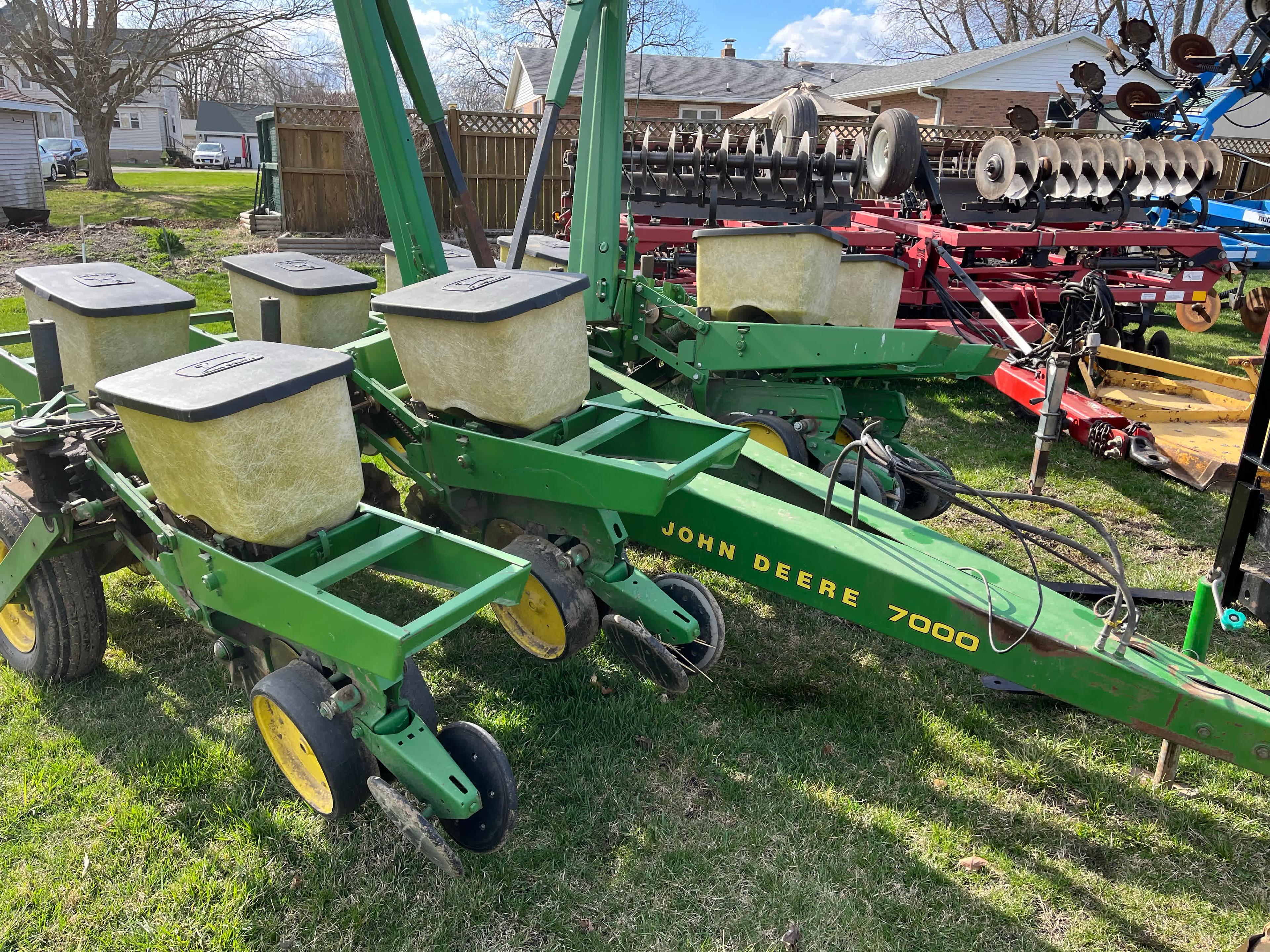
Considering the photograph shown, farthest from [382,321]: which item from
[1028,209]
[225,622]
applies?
[1028,209]

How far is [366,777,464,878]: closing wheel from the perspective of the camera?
2312 mm

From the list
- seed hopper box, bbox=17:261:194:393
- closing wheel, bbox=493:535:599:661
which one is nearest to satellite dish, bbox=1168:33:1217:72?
closing wheel, bbox=493:535:599:661

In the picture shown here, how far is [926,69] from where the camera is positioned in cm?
2794

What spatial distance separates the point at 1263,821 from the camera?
2930 mm

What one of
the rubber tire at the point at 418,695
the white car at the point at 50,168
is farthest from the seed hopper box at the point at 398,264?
the white car at the point at 50,168

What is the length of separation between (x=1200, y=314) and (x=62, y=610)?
11093mm

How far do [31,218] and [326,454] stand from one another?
17394mm

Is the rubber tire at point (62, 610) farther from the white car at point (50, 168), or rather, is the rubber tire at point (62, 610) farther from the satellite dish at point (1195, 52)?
the white car at point (50, 168)

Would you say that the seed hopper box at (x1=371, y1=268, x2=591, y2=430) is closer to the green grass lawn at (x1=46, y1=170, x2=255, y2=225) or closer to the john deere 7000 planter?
the john deere 7000 planter

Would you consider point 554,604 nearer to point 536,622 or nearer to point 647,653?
point 536,622

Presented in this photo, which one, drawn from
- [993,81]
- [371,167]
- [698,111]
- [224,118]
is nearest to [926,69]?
[993,81]

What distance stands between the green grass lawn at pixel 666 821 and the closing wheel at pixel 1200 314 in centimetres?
721

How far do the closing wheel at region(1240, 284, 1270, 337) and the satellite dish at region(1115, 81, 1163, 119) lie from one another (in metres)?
2.19

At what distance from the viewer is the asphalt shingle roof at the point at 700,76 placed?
30.9 metres
